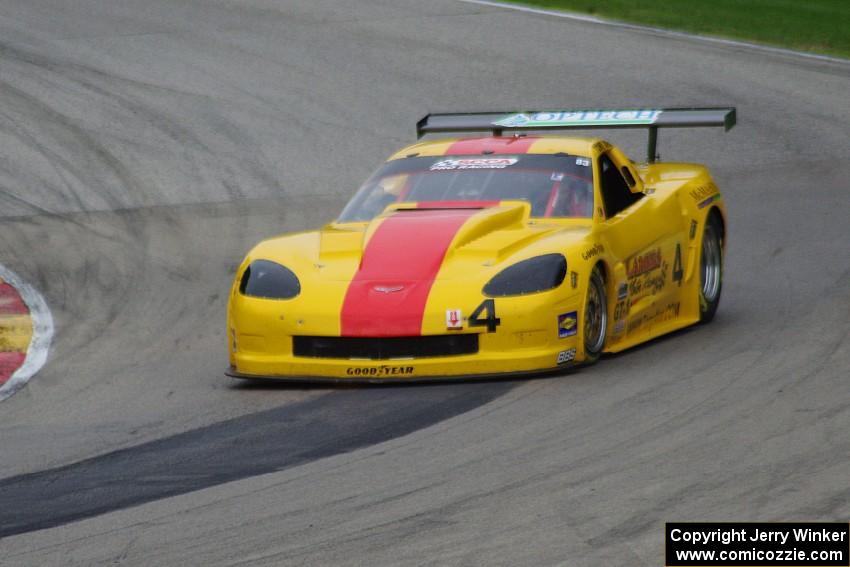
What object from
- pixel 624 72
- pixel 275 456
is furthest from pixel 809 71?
pixel 275 456

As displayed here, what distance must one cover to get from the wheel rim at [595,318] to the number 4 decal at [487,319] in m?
0.52

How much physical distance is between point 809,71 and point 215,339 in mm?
10679

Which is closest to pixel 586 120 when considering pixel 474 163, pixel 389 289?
pixel 474 163

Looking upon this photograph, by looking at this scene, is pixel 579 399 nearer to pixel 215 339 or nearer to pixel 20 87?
pixel 215 339

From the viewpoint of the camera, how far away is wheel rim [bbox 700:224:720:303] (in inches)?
400

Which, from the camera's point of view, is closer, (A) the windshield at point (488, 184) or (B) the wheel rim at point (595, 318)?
(B) the wheel rim at point (595, 318)

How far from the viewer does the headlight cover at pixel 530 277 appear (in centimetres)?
800

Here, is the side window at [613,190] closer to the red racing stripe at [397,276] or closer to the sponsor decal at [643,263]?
the sponsor decal at [643,263]

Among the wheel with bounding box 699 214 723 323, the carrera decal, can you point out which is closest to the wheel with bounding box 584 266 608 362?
the carrera decal

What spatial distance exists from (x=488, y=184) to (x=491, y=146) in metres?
0.50

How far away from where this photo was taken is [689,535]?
4.98 m

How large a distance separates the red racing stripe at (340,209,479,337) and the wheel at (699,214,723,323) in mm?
2012

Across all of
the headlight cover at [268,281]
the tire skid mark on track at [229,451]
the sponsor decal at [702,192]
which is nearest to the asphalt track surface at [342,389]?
the tire skid mark on track at [229,451]

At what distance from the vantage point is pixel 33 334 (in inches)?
393
